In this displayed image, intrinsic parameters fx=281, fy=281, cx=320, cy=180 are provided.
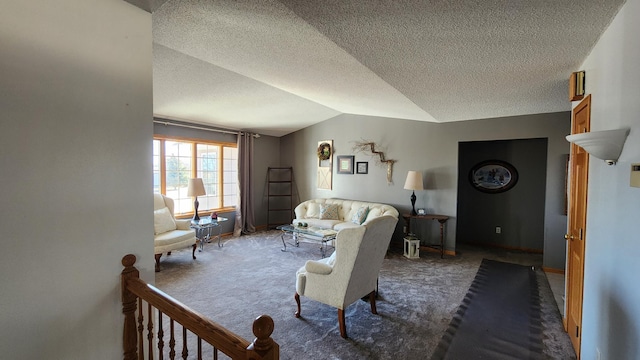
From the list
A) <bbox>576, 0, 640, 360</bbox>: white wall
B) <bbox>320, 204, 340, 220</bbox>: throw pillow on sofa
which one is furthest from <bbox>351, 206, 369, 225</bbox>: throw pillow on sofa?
<bbox>576, 0, 640, 360</bbox>: white wall

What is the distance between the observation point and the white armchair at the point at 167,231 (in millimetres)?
3881

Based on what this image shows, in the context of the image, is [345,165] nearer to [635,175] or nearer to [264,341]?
[635,175]

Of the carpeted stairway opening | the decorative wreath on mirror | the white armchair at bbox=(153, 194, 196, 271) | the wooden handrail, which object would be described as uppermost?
the decorative wreath on mirror

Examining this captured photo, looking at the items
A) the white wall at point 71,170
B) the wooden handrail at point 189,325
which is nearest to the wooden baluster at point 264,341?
the wooden handrail at point 189,325

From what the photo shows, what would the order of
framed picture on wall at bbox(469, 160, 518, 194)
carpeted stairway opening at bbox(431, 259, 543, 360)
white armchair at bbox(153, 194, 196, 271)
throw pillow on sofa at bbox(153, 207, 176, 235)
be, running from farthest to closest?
framed picture on wall at bbox(469, 160, 518, 194)
throw pillow on sofa at bbox(153, 207, 176, 235)
white armchair at bbox(153, 194, 196, 271)
carpeted stairway opening at bbox(431, 259, 543, 360)

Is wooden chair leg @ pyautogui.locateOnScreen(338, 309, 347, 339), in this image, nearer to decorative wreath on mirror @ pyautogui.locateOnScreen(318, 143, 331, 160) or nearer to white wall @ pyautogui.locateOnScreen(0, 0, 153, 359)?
white wall @ pyautogui.locateOnScreen(0, 0, 153, 359)

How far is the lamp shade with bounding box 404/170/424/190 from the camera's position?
4.75 meters

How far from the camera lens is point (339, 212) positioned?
221 inches

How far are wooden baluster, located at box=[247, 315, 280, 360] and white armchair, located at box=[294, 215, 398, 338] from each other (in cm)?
141

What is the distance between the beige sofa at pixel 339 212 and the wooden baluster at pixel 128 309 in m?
3.50

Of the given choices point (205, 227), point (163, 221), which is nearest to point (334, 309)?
point (205, 227)

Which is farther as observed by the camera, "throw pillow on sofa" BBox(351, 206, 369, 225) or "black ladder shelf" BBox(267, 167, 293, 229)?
"black ladder shelf" BBox(267, 167, 293, 229)

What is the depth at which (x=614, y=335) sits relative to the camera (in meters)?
1.43

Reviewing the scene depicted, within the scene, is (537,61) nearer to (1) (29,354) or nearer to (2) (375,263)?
(2) (375,263)
